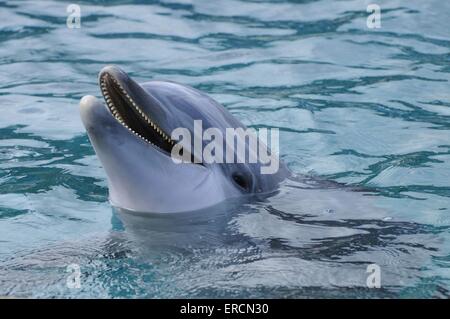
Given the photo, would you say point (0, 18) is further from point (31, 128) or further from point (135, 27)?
point (31, 128)

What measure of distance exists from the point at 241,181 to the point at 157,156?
83cm

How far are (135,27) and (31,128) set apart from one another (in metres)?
3.64

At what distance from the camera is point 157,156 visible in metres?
6.29

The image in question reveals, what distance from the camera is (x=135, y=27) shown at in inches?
499

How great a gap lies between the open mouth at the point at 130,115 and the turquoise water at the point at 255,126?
0.57 meters

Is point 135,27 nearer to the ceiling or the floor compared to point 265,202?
nearer to the ceiling

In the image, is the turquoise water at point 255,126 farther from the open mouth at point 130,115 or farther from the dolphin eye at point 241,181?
the open mouth at point 130,115

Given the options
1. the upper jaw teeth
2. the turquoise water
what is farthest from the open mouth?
the turquoise water

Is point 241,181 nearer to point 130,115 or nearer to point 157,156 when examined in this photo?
point 157,156

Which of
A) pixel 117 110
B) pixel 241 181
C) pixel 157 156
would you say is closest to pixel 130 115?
pixel 117 110

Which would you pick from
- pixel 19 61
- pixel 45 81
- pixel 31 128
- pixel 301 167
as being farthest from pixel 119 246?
pixel 19 61

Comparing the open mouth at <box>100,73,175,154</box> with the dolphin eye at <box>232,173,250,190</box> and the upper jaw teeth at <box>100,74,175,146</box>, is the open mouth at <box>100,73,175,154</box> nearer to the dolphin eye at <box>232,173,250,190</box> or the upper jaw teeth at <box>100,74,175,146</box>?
the upper jaw teeth at <box>100,74,175,146</box>

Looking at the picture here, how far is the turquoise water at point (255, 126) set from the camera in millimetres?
5939

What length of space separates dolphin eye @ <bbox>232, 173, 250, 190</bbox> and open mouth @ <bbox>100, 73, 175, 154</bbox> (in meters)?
0.65
